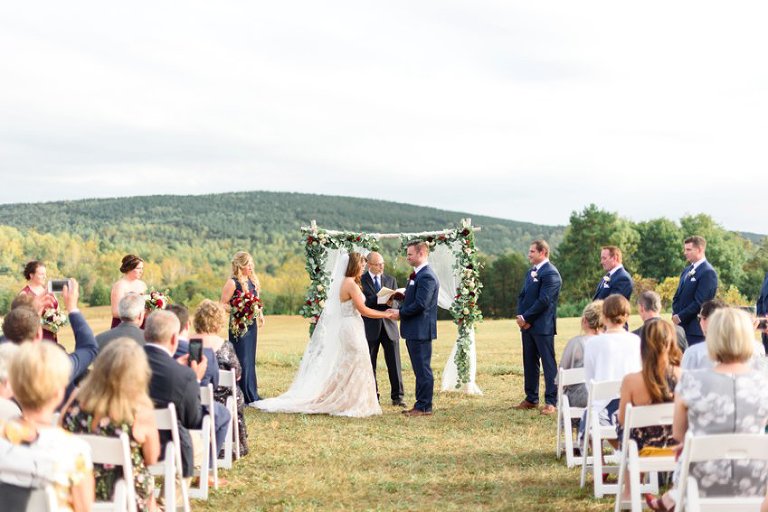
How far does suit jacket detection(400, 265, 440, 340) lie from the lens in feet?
34.6

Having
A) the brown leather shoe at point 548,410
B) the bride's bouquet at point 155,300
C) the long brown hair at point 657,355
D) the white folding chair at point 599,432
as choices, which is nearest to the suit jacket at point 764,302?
the brown leather shoe at point 548,410

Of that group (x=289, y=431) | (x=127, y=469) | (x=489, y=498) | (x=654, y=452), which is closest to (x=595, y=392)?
(x=654, y=452)

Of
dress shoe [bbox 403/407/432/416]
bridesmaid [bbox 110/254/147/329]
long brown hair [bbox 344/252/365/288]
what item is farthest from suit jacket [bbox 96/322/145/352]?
dress shoe [bbox 403/407/432/416]

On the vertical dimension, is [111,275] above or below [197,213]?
below

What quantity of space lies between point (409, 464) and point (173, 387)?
3005 mm

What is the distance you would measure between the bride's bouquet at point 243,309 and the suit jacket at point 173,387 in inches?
222

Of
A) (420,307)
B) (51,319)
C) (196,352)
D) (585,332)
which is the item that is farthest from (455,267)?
(196,352)

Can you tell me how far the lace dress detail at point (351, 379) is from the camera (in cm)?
1077

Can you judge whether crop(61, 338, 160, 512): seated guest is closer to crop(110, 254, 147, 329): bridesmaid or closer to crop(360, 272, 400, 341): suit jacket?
crop(110, 254, 147, 329): bridesmaid

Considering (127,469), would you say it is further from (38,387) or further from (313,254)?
(313,254)

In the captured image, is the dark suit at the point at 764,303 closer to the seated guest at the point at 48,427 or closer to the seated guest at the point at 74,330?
the seated guest at the point at 74,330

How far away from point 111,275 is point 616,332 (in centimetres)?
5458

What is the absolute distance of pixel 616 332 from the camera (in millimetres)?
6652

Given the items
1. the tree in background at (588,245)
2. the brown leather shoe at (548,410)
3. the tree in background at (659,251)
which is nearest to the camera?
the brown leather shoe at (548,410)
